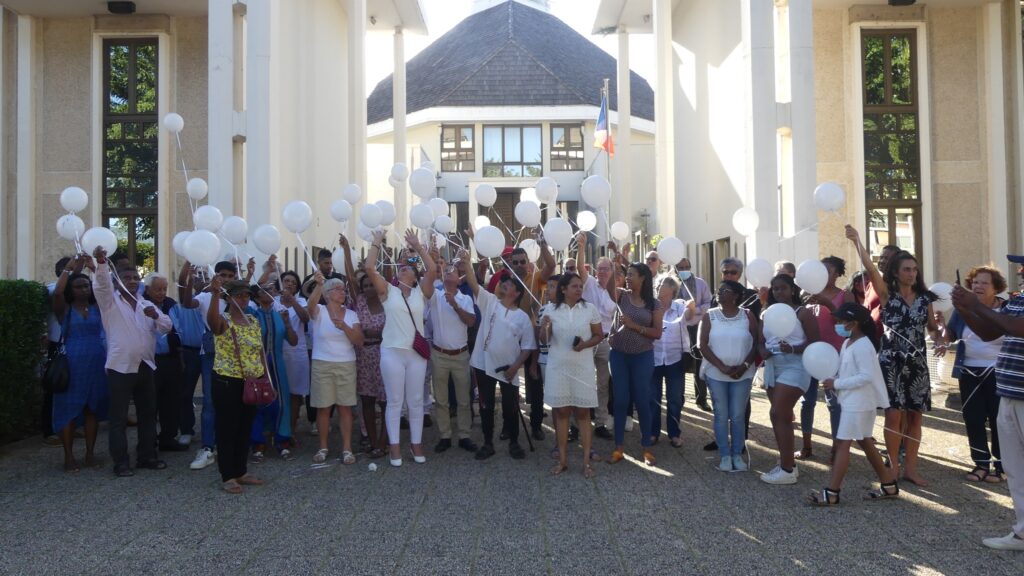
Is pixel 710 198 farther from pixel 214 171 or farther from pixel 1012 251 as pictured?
pixel 214 171

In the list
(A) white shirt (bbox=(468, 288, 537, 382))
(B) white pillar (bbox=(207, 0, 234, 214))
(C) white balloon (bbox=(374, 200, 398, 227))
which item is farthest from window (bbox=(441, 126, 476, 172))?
(A) white shirt (bbox=(468, 288, 537, 382))

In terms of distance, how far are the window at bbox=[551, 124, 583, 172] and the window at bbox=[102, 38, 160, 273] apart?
17.1 meters

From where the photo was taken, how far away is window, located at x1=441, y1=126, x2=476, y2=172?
31.0 m

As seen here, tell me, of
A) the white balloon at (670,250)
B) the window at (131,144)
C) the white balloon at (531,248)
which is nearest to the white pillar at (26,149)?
the window at (131,144)

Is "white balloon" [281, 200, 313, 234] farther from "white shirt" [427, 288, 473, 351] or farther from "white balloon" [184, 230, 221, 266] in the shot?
"white shirt" [427, 288, 473, 351]

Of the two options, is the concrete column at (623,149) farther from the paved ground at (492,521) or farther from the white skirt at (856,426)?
the white skirt at (856,426)

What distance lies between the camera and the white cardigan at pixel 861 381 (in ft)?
19.5

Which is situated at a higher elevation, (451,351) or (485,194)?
(485,194)

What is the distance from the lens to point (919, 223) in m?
16.2

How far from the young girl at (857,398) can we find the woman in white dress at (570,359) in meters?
1.96

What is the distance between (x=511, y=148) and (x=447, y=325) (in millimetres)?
23968

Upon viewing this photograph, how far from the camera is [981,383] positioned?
686 cm

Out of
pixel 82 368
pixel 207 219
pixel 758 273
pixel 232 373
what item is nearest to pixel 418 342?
pixel 232 373

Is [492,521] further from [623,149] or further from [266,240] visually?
[623,149]
